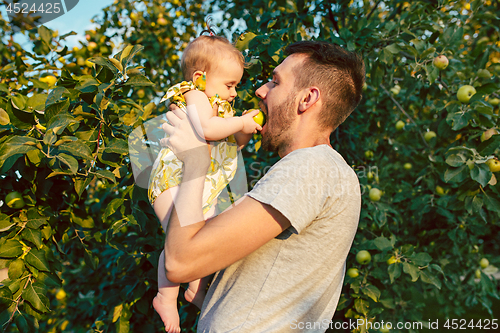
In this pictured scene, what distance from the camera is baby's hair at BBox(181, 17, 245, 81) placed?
1.57m

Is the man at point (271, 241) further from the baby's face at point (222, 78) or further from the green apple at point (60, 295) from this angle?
the green apple at point (60, 295)

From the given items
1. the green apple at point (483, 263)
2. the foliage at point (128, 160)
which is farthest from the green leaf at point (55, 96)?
the green apple at point (483, 263)

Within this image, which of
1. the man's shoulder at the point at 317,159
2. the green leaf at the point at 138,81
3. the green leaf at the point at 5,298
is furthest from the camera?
the green leaf at the point at 138,81

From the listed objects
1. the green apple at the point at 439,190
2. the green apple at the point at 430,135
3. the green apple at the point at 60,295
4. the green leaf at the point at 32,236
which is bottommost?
the green apple at the point at 60,295

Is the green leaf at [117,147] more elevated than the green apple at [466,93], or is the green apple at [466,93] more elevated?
the green leaf at [117,147]

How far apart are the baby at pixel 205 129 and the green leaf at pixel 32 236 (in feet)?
1.72

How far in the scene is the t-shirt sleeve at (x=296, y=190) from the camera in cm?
100

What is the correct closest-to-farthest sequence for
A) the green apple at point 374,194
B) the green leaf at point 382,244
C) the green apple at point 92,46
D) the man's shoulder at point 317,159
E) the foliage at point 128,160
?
the man's shoulder at point 317,159 < the foliage at point 128,160 < the green leaf at point 382,244 < the green apple at point 374,194 < the green apple at point 92,46

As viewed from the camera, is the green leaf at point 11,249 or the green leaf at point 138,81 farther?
the green leaf at point 138,81

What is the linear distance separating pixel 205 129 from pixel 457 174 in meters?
1.50

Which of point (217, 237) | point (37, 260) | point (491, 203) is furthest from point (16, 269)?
point (491, 203)

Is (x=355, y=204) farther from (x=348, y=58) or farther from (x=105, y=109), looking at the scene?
(x=105, y=109)

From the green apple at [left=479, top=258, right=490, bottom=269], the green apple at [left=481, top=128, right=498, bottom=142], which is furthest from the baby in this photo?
the green apple at [left=479, top=258, right=490, bottom=269]

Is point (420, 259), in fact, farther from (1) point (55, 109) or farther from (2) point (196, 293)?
(1) point (55, 109)
